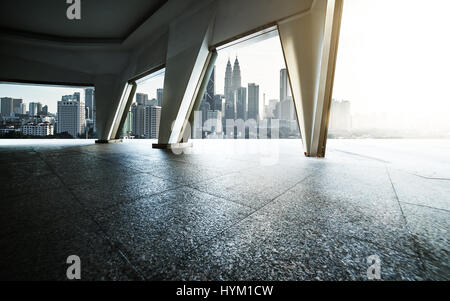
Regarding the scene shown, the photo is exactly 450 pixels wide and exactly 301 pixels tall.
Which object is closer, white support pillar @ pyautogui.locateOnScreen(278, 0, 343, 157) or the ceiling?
white support pillar @ pyautogui.locateOnScreen(278, 0, 343, 157)

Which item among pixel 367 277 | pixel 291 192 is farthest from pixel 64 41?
pixel 367 277

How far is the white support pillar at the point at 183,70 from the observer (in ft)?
34.7

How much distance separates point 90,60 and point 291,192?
22309 mm

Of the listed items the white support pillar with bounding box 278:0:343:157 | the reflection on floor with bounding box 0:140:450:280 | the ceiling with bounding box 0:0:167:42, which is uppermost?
the ceiling with bounding box 0:0:167:42

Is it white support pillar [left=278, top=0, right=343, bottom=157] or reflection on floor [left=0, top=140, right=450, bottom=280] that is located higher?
white support pillar [left=278, top=0, right=343, bottom=157]

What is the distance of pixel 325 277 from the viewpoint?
118 cm

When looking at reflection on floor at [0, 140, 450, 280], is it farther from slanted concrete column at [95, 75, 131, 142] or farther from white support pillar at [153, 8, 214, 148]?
slanted concrete column at [95, 75, 131, 142]

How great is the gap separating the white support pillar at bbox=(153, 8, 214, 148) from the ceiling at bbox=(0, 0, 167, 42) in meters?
2.20

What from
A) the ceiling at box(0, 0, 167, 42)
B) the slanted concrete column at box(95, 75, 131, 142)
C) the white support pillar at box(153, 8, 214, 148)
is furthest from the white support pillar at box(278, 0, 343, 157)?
the slanted concrete column at box(95, 75, 131, 142)

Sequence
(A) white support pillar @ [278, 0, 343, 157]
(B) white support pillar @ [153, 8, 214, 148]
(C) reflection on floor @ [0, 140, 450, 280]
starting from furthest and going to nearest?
(B) white support pillar @ [153, 8, 214, 148] → (A) white support pillar @ [278, 0, 343, 157] → (C) reflection on floor @ [0, 140, 450, 280]

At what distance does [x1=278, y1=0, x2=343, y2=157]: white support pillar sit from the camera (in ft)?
21.7

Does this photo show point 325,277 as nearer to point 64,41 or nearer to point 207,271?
point 207,271

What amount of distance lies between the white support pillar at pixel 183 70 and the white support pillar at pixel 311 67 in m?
4.68

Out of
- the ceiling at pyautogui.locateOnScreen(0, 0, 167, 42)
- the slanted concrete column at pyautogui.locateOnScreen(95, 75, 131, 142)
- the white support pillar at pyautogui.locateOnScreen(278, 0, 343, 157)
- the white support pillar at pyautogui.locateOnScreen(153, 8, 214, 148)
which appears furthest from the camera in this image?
the slanted concrete column at pyautogui.locateOnScreen(95, 75, 131, 142)
